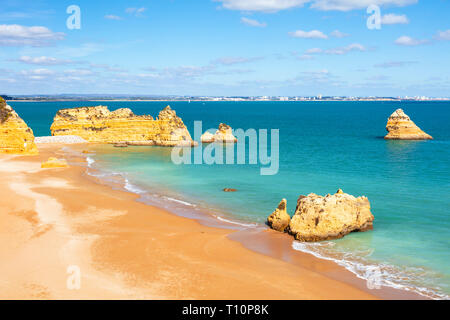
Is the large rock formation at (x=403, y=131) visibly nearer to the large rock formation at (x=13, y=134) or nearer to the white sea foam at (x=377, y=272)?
the large rock formation at (x=13, y=134)

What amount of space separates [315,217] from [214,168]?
23617 mm

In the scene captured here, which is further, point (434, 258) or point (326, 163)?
point (326, 163)

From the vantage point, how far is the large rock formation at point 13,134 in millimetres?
47969

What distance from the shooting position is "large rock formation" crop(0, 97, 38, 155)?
48.0 meters

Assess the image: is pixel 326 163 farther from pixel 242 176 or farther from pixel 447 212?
pixel 447 212

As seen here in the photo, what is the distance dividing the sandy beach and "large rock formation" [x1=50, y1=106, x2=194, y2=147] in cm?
3739

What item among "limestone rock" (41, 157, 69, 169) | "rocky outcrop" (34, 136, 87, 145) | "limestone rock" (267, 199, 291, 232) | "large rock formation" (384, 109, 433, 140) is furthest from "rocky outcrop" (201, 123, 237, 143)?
"limestone rock" (267, 199, 291, 232)

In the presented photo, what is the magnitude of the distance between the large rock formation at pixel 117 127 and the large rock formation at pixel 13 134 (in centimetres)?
1725

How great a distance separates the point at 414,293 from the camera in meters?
15.5

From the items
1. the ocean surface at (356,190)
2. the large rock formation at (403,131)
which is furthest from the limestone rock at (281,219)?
the large rock formation at (403,131)

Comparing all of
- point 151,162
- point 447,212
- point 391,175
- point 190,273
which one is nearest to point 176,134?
point 151,162

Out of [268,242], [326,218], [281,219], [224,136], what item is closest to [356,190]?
[281,219]

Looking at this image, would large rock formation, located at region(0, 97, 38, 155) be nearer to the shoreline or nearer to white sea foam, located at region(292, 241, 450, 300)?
the shoreline

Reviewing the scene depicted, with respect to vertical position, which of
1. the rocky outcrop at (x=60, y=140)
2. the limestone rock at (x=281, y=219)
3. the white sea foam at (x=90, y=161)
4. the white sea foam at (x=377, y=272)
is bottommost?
the white sea foam at (x=377, y=272)
